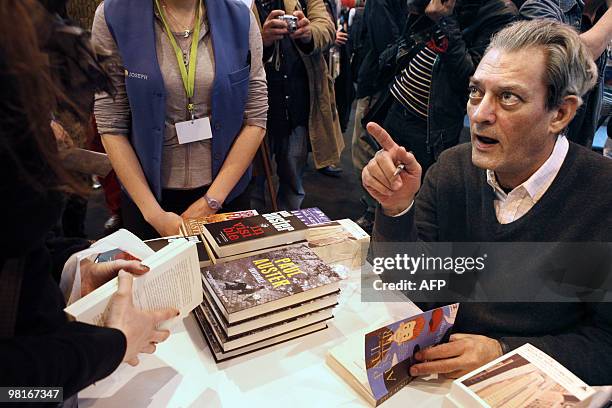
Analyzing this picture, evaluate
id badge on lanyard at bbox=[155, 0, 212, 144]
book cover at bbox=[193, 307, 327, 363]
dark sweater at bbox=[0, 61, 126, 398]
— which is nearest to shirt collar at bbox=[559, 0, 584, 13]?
id badge on lanyard at bbox=[155, 0, 212, 144]

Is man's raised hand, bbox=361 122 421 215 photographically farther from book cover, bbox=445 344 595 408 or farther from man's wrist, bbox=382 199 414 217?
book cover, bbox=445 344 595 408

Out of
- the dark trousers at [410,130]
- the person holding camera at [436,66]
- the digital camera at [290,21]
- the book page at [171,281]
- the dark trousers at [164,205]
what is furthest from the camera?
the dark trousers at [410,130]

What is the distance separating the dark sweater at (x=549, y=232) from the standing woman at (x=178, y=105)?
70 cm

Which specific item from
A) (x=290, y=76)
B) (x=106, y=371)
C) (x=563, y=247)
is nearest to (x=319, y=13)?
(x=290, y=76)

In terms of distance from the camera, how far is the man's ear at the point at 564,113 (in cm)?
122

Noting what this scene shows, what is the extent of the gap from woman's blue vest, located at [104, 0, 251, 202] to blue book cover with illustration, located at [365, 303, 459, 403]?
3.39 ft

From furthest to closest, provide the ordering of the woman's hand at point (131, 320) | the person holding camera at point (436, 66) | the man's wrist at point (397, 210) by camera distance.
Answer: the person holding camera at point (436, 66) < the man's wrist at point (397, 210) < the woman's hand at point (131, 320)

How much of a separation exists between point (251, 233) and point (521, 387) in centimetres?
71

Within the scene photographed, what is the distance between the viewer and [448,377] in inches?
40.7

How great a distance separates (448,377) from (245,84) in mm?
1187

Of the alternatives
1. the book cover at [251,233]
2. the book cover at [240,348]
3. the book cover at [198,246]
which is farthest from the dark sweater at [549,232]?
the book cover at [198,246]

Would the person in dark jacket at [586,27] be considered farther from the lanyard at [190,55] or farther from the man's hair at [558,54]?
the lanyard at [190,55]

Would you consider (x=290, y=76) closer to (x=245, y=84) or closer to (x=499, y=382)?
(x=245, y=84)

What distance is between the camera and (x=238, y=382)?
1.00 m
